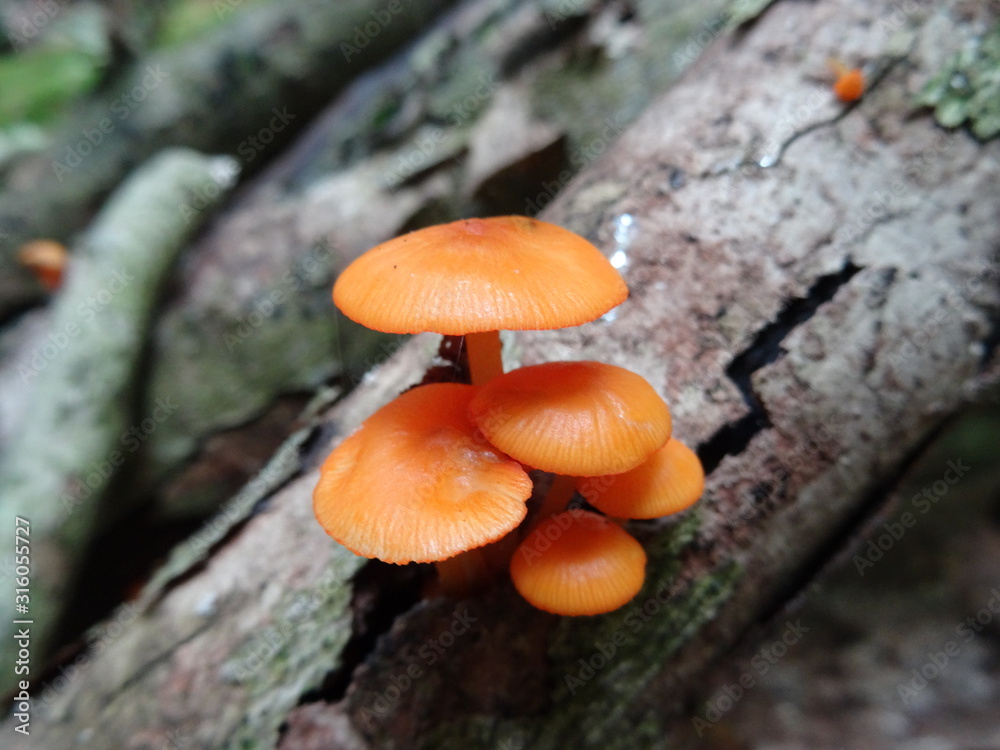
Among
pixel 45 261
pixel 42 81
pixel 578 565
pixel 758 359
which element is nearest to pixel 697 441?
pixel 758 359

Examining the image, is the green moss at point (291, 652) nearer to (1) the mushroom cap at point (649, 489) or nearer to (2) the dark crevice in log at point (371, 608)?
(2) the dark crevice in log at point (371, 608)

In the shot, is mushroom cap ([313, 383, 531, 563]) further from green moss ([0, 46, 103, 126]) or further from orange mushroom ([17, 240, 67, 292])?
green moss ([0, 46, 103, 126])

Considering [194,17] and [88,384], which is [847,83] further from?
[194,17]

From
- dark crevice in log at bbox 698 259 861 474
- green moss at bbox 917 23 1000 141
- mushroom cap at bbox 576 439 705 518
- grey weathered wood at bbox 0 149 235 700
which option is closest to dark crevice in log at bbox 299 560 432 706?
mushroom cap at bbox 576 439 705 518

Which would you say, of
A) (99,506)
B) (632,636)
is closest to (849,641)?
(632,636)

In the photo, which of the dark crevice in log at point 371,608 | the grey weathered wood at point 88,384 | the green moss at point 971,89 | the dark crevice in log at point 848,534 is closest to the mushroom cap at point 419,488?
the dark crevice in log at point 371,608
